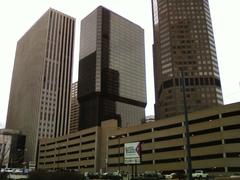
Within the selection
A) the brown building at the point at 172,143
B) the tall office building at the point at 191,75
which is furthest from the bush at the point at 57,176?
the tall office building at the point at 191,75

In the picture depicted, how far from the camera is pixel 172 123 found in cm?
8988

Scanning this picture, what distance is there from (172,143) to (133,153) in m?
37.3

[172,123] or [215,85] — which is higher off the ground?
Result: [215,85]

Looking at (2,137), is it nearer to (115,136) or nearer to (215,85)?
(115,136)

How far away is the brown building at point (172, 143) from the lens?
75250 mm

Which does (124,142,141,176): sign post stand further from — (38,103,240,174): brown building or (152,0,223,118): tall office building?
(152,0,223,118): tall office building

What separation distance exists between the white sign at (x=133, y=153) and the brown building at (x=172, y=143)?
99.0ft

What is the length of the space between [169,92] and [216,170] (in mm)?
112511

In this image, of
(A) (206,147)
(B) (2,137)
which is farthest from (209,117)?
(B) (2,137)

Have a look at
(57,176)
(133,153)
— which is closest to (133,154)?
(133,153)

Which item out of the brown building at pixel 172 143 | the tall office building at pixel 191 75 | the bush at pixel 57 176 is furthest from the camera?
the tall office building at pixel 191 75

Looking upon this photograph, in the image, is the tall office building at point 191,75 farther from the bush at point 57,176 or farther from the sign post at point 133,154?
the bush at point 57,176

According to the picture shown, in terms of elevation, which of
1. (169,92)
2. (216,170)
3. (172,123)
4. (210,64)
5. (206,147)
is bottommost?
(216,170)

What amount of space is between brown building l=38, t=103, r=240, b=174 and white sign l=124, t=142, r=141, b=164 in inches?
1188
